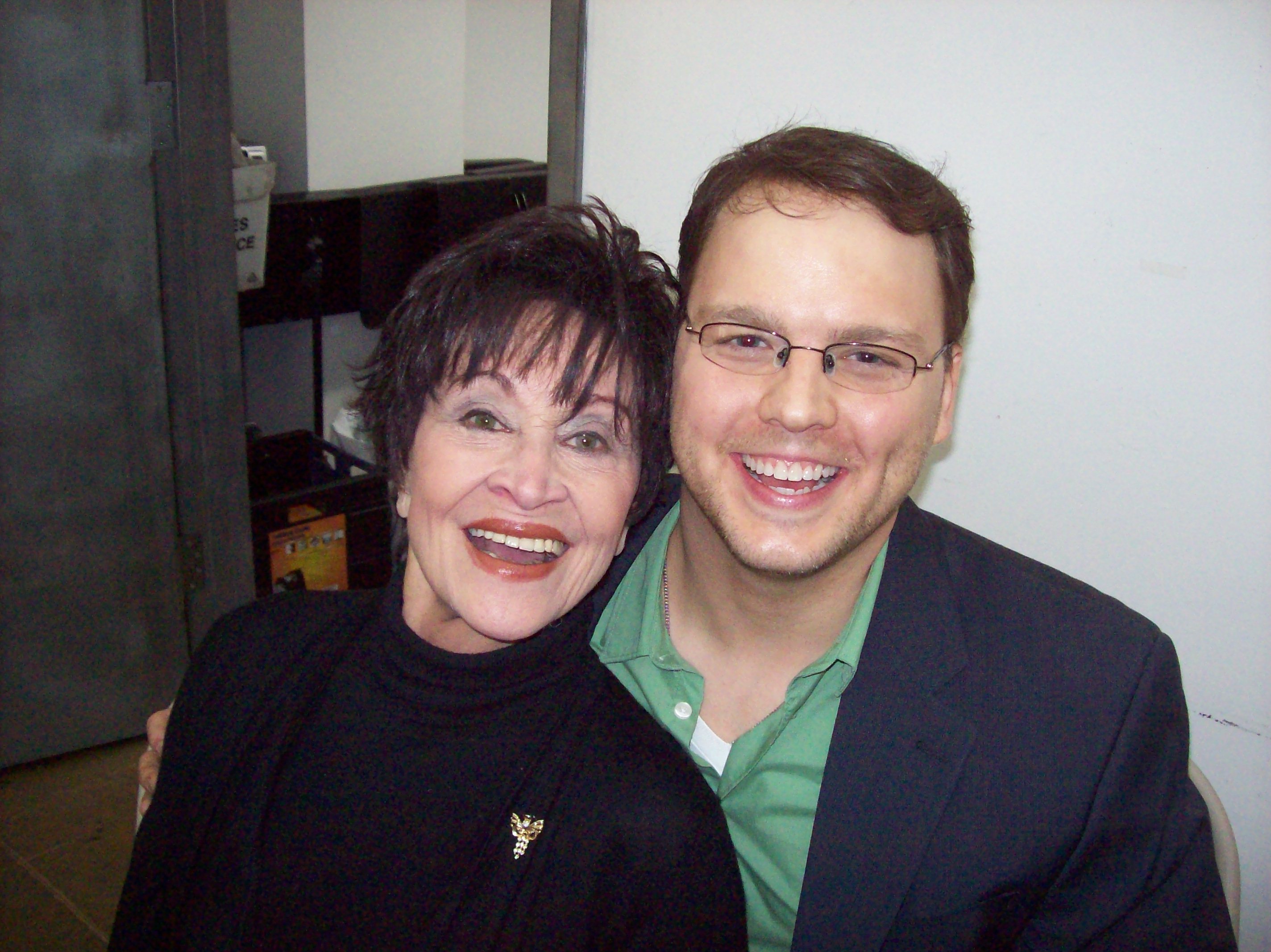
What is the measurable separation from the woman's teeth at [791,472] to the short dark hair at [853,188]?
244mm

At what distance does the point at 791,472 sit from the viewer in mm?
1315

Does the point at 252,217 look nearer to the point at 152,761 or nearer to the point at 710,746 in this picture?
the point at 152,761

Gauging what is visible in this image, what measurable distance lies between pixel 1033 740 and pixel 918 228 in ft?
2.12

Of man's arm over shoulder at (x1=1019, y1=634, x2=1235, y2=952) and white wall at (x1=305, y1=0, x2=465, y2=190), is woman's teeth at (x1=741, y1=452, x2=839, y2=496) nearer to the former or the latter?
man's arm over shoulder at (x1=1019, y1=634, x2=1235, y2=952)

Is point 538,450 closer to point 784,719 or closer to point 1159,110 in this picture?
point 784,719

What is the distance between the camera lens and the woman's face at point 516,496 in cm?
122

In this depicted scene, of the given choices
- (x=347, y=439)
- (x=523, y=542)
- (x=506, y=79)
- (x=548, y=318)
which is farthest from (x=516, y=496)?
(x=506, y=79)

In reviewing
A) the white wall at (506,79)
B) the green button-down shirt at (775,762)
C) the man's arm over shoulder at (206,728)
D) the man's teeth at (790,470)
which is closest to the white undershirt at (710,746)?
the green button-down shirt at (775,762)

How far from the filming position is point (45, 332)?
2.44 metres

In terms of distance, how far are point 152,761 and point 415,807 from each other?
0.56 meters

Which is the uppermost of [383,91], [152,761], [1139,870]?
[383,91]

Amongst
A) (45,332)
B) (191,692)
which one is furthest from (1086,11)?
(45,332)

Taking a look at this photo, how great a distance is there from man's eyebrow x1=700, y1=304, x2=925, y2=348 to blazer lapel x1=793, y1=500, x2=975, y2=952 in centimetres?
36

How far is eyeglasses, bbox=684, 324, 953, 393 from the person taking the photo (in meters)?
Result: 1.31
